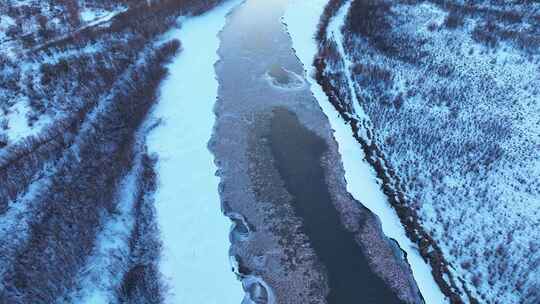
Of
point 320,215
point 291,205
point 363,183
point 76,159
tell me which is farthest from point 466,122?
point 76,159

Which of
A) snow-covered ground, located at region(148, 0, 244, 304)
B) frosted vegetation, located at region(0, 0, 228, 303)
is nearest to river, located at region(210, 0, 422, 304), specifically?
snow-covered ground, located at region(148, 0, 244, 304)

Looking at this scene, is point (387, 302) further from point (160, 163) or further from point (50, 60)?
point (50, 60)

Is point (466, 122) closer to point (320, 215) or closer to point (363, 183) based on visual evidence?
point (363, 183)

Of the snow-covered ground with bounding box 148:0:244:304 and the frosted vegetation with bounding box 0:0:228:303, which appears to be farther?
the snow-covered ground with bounding box 148:0:244:304

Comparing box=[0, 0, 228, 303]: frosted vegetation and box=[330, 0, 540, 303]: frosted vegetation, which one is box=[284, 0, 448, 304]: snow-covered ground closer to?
box=[330, 0, 540, 303]: frosted vegetation

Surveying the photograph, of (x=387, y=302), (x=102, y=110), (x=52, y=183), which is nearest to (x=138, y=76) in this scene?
(x=102, y=110)
